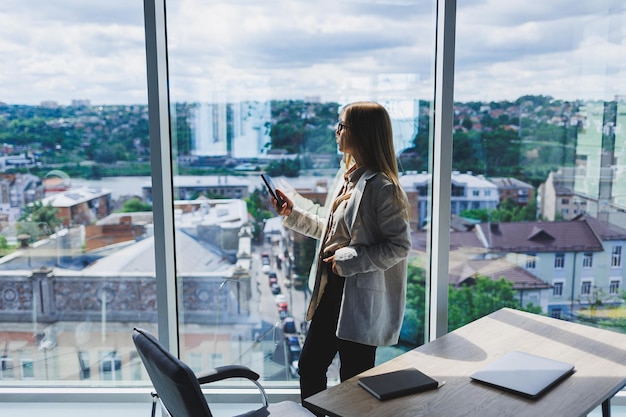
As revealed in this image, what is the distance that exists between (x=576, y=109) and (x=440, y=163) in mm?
764

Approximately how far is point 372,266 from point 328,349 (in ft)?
1.49

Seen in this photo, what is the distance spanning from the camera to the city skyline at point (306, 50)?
2965mm

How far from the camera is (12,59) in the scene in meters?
3.01

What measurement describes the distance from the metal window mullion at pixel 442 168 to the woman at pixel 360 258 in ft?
1.91

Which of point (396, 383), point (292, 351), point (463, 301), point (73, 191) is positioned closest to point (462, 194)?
point (463, 301)

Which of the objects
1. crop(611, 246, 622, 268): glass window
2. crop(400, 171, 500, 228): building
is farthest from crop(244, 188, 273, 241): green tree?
crop(611, 246, 622, 268): glass window

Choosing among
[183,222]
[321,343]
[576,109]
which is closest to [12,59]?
[183,222]

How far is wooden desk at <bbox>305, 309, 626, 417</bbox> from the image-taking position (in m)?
1.75

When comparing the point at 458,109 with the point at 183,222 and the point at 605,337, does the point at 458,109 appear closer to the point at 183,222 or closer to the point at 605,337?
the point at 605,337

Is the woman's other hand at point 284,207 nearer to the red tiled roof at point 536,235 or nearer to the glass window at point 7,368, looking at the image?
the red tiled roof at point 536,235

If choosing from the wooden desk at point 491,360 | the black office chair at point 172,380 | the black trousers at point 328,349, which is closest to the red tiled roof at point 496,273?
the wooden desk at point 491,360

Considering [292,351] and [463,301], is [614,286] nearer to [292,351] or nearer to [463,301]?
[463,301]

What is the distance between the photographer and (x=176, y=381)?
5.73 feet

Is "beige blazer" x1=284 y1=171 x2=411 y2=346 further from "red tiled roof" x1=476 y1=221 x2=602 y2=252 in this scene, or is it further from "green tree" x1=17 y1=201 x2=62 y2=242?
"green tree" x1=17 y1=201 x2=62 y2=242
